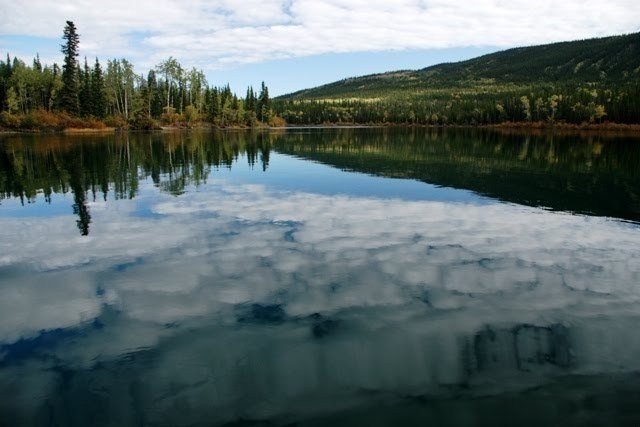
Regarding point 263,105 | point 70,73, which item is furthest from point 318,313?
point 263,105

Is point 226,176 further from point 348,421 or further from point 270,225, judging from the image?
point 348,421

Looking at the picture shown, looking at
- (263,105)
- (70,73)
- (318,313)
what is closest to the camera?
(318,313)

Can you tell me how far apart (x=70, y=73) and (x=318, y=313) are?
12093 cm

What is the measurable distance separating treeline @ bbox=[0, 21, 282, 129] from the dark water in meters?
100

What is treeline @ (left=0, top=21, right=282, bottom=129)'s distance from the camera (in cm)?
11225

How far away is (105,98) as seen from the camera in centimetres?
12694

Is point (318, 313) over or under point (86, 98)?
under

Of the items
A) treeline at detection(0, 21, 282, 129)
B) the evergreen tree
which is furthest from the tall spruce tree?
the evergreen tree

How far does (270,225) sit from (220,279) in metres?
6.76

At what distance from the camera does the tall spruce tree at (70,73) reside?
111875mm

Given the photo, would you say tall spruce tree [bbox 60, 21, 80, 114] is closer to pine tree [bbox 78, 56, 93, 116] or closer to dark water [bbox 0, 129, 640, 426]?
pine tree [bbox 78, 56, 93, 116]

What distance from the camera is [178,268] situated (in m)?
14.9

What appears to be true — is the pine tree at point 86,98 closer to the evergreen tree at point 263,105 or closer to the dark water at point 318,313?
the evergreen tree at point 263,105

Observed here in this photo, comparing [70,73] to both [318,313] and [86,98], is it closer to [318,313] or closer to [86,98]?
[86,98]
